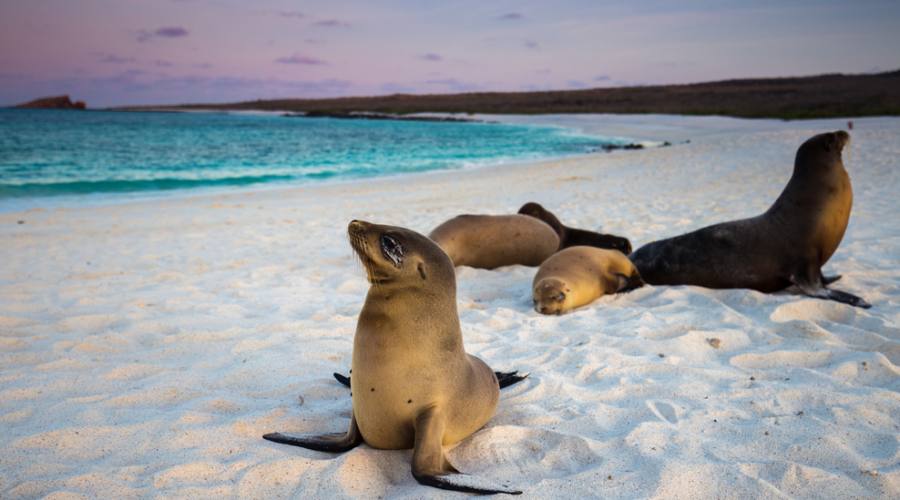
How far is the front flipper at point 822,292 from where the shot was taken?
15.6 feet

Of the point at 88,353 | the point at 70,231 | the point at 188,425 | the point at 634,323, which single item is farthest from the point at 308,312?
the point at 70,231

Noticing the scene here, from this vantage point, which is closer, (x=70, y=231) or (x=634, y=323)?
(x=634, y=323)

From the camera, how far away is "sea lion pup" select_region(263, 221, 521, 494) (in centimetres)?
259

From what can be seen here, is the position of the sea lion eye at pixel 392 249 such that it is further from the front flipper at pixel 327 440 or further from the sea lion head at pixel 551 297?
the sea lion head at pixel 551 297

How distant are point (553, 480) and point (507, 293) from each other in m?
3.46

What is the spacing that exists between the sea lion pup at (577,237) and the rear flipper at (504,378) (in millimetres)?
3664

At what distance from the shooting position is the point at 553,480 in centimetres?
252

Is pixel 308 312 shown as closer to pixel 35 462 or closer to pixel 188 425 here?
pixel 188 425

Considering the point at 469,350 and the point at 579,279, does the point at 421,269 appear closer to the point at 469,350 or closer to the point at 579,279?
the point at 469,350

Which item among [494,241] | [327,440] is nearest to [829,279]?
[494,241]

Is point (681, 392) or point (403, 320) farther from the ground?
point (403, 320)

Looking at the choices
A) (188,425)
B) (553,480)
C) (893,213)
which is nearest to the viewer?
(553,480)

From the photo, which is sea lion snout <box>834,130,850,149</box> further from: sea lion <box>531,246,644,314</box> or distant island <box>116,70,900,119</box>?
distant island <box>116,70,900,119</box>

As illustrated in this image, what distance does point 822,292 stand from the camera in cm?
498
